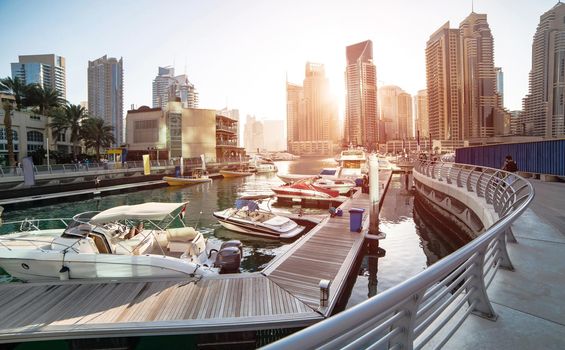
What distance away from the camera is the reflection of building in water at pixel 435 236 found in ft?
59.2

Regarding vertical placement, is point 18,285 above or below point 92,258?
below

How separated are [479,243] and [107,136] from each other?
78078mm

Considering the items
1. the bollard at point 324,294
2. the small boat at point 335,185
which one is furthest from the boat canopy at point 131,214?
the small boat at point 335,185

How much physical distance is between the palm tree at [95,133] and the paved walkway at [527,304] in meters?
73.2

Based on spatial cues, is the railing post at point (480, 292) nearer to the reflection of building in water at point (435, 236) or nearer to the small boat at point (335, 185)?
the reflection of building in water at point (435, 236)

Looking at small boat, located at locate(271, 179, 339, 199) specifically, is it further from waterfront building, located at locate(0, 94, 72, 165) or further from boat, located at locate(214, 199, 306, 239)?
waterfront building, located at locate(0, 94, 72, 165)

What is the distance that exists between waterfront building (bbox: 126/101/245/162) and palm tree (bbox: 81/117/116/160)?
41.3 ft

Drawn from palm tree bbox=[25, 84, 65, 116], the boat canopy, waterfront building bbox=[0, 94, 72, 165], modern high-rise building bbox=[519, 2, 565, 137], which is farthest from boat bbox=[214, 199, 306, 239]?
modern high-rise building bbox=[519, 2, 565, 137]

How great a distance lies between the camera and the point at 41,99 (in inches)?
2616

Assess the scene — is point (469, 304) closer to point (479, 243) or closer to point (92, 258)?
point (479, 243)

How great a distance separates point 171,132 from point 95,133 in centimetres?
2023

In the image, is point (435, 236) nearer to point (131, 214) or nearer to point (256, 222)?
point (256, 222)

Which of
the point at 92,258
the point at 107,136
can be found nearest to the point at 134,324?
the point at 92,258

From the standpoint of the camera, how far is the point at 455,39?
19038cm
